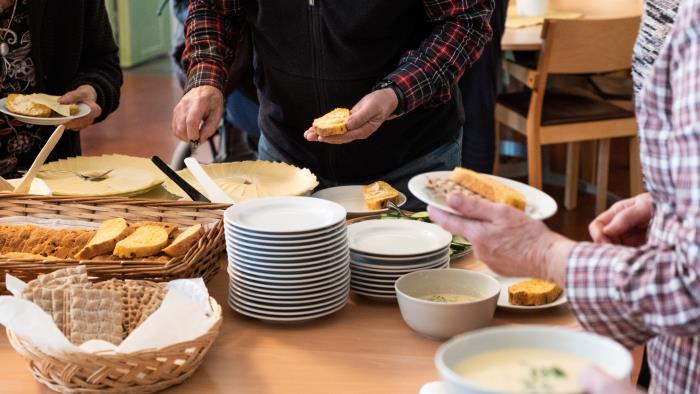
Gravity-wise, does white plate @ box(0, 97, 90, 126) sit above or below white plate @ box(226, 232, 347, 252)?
above

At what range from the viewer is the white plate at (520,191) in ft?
4.16

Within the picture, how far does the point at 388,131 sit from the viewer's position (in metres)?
2.44

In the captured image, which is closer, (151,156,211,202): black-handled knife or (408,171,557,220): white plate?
(408,171,557,220): white plate

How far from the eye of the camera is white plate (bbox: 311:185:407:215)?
2.11 m

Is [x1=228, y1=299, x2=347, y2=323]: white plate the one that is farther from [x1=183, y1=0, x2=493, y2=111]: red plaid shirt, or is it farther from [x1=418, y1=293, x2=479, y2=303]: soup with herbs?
[x1=183, y1=0, x2=493, y2=111]: red plaid shirt

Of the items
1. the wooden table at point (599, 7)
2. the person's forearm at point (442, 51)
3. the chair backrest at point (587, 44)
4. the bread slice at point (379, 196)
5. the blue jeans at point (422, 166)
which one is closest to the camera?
the bread slice at point (379, 196)

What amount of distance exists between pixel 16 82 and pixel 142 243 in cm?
113

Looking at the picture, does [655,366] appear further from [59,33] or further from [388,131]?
[59,33]

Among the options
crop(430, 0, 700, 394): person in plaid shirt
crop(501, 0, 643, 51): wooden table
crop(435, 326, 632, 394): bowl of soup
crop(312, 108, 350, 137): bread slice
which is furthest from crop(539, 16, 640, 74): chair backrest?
crop(435, 326, 632, 394): bowl of soup

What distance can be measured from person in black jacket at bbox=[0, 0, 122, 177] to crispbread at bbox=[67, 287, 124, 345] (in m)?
1.13

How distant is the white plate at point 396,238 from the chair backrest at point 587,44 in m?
2.69

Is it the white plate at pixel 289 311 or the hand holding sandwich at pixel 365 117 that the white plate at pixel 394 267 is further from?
the hand holding sandwich at pixel 365 117

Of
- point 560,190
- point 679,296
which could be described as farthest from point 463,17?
point 560,190

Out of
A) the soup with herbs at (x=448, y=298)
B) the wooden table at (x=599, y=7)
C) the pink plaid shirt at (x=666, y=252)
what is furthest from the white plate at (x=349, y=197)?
the wooden table at (x=599, y=7)
